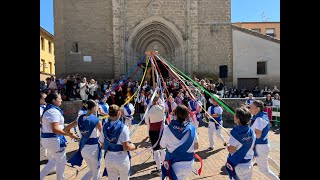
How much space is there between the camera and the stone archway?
69.4 ft

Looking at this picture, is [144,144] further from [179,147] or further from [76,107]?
[76,107]

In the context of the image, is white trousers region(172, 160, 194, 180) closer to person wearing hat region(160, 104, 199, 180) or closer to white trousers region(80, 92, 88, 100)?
person wearing hat region(160, 104, 199, 180)

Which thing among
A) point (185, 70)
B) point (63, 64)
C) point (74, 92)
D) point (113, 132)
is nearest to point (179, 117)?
point (113, 132)

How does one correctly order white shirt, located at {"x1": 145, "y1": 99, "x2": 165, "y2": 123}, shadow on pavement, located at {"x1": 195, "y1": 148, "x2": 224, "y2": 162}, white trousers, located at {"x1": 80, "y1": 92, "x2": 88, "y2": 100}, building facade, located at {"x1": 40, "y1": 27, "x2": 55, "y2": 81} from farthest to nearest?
building facade, located at {"x1": 40, "y1": 27, "x2": 55, "y2": 81}, white trousers, located at {"x1": 80, "y1": 92, "x2": 88, "y2": 100}, shadow on pavement, located at {"x1": 195, "y1": 148, "x2": 224, "y2": 162}, white shirt, located at {"x1": 145, "y1": 99, "x2": 165, "y2": 123}

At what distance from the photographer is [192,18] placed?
69.9 ft

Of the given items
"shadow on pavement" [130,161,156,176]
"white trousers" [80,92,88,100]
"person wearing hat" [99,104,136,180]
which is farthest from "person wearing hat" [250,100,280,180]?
"white trousers" [80,92,88,100]

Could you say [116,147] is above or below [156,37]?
below

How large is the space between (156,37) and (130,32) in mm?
2521

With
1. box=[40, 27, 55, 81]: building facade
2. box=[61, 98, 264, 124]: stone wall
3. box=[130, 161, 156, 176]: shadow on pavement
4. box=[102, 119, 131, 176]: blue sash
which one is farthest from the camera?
box=[40, 27, 55, 81]: building facade

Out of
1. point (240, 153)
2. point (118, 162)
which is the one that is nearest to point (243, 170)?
point (240, 153)

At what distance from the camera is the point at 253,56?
21125 millimetres

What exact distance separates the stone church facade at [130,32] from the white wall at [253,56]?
1.92 feet
